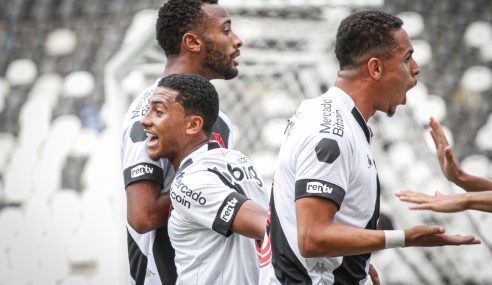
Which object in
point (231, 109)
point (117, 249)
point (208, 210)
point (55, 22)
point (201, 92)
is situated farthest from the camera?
point (55, 22)

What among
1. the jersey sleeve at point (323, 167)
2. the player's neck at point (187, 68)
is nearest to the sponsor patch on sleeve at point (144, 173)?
the player's neck at point (187, 68)

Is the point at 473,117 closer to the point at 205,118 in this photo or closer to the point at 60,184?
the point at 60,184

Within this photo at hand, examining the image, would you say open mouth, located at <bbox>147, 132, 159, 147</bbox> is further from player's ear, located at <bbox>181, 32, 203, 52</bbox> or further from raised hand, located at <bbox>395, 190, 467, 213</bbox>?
raised hand, located at <bbox>395, 190, 467, 213</bbox>

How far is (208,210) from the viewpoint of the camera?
418cm

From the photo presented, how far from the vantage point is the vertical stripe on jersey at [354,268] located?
3955 millimetres

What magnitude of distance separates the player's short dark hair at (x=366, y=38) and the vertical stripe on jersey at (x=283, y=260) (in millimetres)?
618

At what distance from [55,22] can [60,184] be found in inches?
55.6

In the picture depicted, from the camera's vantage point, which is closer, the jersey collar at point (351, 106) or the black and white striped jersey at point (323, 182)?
the black and white striped jersey at point (323, 182)

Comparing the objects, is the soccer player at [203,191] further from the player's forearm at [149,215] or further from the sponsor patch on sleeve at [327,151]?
the sponsor patch on sleeve at [327,151]

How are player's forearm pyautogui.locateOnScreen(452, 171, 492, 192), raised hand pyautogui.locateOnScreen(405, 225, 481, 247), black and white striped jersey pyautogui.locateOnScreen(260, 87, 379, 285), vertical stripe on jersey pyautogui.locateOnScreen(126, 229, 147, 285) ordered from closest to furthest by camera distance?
raised hand pyautogui.locateOnScreen(405, 225, 481, 247) → black and white striped jersey pyautogui.locateOnScreen(260, 87, 379, 285) → vertical stripe on jersey pyautogui.locateOnScreen(126, 229, 147, 285) → player's forearm pyautogui.locateOnScreen(452, 171, 492, 192)

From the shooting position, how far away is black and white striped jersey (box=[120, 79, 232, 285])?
14.6ft

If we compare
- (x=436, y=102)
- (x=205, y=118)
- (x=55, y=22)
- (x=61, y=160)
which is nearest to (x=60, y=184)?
(x=61, y=160)

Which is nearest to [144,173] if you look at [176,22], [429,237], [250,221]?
[250,221]

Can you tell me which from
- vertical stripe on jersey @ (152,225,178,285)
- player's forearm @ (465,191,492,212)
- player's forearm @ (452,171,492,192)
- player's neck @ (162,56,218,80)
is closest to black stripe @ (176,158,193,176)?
vertical stripe on jersey @ (152,225,178,285)
